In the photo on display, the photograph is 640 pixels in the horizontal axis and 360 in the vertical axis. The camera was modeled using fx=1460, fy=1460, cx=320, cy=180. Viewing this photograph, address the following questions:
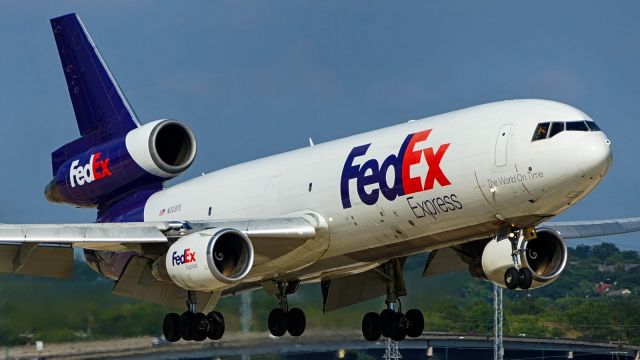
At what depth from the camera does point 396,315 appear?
34.4m

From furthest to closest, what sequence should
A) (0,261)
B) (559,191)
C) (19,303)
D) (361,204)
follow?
1. (19,303)
2. (0,261)
3. (361,204)
4. (559,191)

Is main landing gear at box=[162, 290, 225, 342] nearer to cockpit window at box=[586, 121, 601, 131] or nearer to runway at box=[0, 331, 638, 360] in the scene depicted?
runway at box=[0, 331, 638, 360]

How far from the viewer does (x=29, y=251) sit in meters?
31.8

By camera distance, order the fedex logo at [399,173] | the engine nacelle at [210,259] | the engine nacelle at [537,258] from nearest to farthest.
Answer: the fedex logo at [399,173]
the engine nacelle at [210,259]
the engine nacelle at [537,258]

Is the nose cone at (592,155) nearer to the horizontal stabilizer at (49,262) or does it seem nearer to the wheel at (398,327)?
the wheel at (398,327)

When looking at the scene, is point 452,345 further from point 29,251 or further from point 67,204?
point 29,251

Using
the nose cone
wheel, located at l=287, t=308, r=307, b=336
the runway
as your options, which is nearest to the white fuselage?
the nose cone

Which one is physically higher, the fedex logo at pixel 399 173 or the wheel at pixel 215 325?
the fedex logo at pixel 399 173

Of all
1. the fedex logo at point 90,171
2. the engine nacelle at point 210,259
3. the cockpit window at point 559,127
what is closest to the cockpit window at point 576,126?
the cockpit window at point 559,127

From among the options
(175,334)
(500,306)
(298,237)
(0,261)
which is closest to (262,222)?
(298,237)

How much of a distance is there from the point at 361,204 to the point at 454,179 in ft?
7.87

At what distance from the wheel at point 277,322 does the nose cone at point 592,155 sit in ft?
33.9

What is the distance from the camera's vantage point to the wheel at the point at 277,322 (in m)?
34.9

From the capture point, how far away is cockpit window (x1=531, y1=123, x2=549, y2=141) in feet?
90.0
